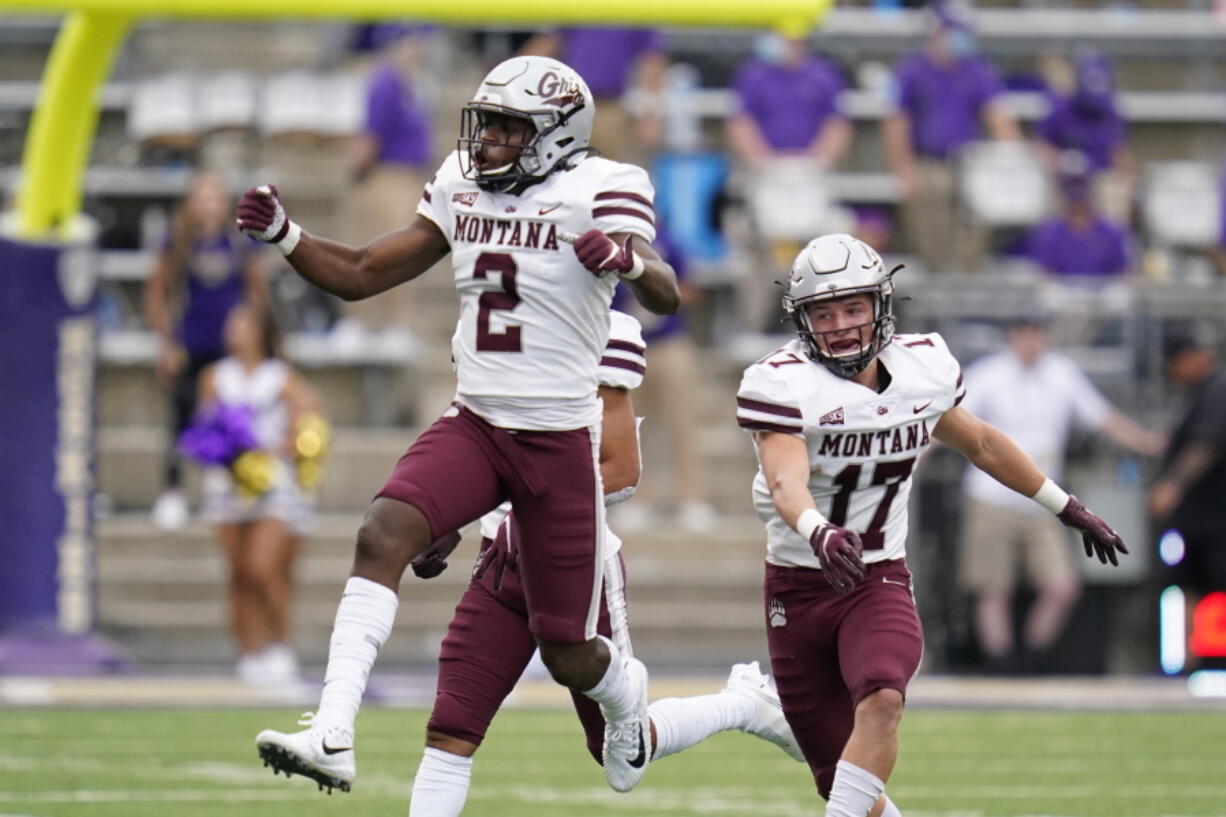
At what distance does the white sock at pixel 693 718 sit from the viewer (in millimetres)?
6422

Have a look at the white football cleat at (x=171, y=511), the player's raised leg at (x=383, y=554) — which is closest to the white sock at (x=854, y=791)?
the player's raised leg at (x=383, y=554)

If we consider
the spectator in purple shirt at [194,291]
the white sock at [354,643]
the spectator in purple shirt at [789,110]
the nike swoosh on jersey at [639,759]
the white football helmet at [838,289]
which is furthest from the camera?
the spectator in purple shirt at [789,110]

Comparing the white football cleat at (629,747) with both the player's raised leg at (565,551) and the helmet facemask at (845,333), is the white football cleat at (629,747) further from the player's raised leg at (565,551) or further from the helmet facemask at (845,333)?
the helmet facemask at (845,333)

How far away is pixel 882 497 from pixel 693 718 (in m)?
0.90

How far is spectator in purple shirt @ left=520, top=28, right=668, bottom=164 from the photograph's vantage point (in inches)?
518

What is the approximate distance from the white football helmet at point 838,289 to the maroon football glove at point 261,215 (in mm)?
1221

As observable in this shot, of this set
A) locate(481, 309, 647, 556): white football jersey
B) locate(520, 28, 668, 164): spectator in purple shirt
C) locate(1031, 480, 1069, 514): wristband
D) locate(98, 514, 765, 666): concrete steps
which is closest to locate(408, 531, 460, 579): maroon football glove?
locate(481, 309, 647, 556): white football jersey

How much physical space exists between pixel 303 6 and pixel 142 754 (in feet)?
11.7

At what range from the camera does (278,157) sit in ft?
49.3

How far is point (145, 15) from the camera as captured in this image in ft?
35.7

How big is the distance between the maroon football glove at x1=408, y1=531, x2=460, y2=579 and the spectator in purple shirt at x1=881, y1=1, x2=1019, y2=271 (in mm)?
8551

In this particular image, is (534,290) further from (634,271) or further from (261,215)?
(261,215)

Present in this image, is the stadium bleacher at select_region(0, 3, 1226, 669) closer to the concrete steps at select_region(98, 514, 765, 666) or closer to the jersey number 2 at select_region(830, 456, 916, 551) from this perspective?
the concrete steps at select_region(98, 514, 765, 666)

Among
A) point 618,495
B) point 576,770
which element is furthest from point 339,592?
point 618,495
